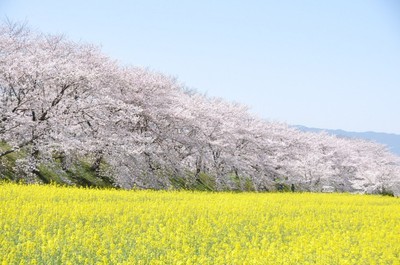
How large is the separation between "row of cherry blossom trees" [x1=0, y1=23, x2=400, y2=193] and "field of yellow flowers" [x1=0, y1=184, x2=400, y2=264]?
6.61 meters

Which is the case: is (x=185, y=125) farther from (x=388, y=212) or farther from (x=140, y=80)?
(x=388, y=212)

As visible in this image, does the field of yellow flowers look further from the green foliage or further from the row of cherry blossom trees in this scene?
the green foliage

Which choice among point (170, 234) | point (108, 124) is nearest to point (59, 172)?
point (108, 124)

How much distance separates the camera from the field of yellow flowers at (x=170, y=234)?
9.13 m

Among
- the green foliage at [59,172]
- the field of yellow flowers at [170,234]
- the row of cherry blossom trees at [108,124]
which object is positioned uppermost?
the row of cherry blossom trees at [108,124]

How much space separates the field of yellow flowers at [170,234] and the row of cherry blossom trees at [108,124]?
6.61 metres

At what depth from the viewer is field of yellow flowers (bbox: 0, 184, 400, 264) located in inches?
360

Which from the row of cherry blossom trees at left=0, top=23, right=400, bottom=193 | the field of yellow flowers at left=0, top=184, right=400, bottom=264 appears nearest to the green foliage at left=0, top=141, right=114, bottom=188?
the row of cherry blossom trees at left=0, top=23, right=400, bottom=193

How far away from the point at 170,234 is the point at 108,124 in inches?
720

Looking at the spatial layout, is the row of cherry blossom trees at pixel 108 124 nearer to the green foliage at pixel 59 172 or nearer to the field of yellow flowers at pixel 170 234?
the green foliage at pixel 59 172

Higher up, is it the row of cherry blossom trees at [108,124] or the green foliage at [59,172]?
the row of cherry blossom trees at [108,124]

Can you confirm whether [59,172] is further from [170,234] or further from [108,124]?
[170,234]

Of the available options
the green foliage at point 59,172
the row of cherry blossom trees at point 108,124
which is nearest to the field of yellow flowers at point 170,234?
the row of cherry blossom trees at point 108,124

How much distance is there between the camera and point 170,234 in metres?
11.0
